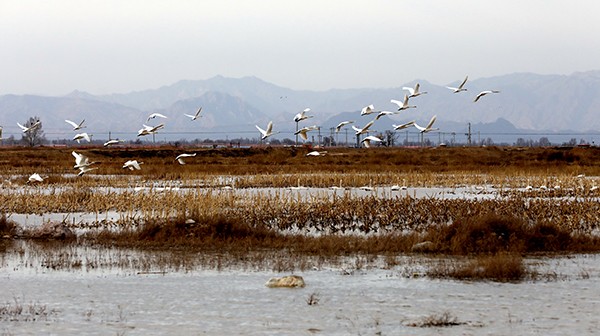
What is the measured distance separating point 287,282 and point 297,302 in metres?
1.21

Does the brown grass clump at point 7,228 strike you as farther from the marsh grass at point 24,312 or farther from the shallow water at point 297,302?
the marsh grass at point 24,312

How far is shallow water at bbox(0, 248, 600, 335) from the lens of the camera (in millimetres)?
12344

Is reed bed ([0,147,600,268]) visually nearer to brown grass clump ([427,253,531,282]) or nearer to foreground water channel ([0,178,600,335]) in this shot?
foreground water channel ([0,178,600,335])

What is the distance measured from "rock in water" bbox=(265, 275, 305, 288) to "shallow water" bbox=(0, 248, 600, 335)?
17 centimetres

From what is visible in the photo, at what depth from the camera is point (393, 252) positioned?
1881 cm

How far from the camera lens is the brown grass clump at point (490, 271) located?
15812 mm

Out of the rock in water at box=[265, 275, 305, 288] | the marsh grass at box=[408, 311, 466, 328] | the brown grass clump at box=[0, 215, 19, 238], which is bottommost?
the marsh grass at box=[408, 311, 466, 328]

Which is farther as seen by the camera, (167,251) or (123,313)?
(167,251)

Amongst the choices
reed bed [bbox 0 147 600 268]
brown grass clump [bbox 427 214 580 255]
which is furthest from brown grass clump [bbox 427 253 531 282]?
reed bed [bbox 0 147 600 268]

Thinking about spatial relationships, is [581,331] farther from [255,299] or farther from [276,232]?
[276,232]

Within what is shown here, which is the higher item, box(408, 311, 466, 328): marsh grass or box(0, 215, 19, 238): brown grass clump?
box(0, 215, 19, 238): brown grass clump

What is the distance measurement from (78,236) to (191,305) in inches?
314

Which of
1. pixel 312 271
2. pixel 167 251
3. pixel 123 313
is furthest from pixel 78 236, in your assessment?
pixel 123 313

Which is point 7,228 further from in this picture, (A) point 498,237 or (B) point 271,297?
(A) point 498,237
